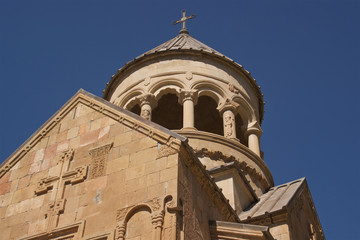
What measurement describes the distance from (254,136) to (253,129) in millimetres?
220

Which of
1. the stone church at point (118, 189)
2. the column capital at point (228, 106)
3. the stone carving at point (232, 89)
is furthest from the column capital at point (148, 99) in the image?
the stone church at point (118, 189)

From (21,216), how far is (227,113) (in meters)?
9.05

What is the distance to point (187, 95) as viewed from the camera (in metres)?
16.8

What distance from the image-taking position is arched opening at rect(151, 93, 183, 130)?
63.4ft

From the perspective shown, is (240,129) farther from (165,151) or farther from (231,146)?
(165,151)

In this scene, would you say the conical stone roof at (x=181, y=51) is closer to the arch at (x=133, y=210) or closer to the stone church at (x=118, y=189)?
the stone church at (x=118, y=189)

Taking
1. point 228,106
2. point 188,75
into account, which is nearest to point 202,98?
point 188,75

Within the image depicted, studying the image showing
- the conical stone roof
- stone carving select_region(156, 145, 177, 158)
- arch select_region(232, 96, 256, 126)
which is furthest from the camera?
the conical stone roof

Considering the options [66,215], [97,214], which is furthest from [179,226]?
[66,215]

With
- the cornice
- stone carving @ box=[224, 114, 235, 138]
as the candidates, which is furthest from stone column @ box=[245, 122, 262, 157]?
stone carving @ box=[224, 114, 235, 138]

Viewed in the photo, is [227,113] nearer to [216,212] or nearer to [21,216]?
[216,212]

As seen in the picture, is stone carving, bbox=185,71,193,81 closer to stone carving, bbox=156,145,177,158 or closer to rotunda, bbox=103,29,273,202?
rotunda, bbox=103,29,273,202

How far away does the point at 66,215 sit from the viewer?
326 inches

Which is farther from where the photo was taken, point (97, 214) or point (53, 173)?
point (53, 173)
